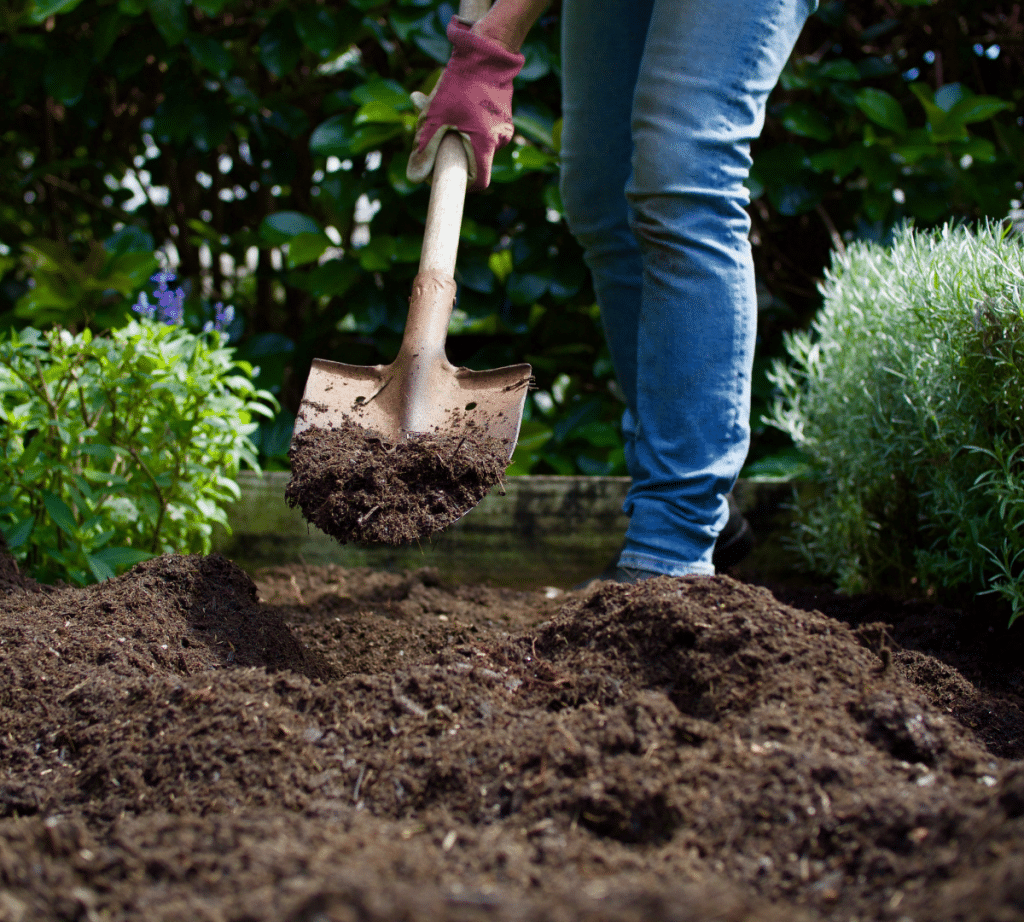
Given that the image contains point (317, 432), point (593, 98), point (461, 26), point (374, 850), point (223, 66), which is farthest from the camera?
point (223, 66)

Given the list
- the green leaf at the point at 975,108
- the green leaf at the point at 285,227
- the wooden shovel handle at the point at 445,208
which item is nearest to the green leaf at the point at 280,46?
the green leaf at the point at 285,227

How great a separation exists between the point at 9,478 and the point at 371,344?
1.50m

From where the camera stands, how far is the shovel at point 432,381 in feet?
5.86

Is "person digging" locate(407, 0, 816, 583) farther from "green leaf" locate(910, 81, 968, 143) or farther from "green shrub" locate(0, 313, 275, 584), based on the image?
"green leaf" locate(910, 81, 968, 143)

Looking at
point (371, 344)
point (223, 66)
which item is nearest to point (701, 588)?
point (371, 344)

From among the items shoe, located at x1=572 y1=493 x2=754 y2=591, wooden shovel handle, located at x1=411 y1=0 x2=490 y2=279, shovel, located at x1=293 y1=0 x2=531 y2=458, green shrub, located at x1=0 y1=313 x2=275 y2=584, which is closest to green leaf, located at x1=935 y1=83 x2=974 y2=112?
shoe, located at x1=572 y1=493 x2=754 y2=591

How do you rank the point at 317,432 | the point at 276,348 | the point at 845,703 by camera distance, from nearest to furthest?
the point at 845,703 → the point at 317,432 → the point at 276,348

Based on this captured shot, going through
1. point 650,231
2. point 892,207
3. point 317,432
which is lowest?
point 317,432

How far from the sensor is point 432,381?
1841 millimetres

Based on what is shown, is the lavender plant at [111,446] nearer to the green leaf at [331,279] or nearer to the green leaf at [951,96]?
the green leaf at [331,279]

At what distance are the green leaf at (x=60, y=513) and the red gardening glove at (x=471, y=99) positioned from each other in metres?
1.03

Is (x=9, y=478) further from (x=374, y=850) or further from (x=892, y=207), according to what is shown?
(x=892, y=207)

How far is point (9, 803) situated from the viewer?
108 centimetres

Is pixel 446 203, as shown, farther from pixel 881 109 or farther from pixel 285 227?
pixel 881 109
